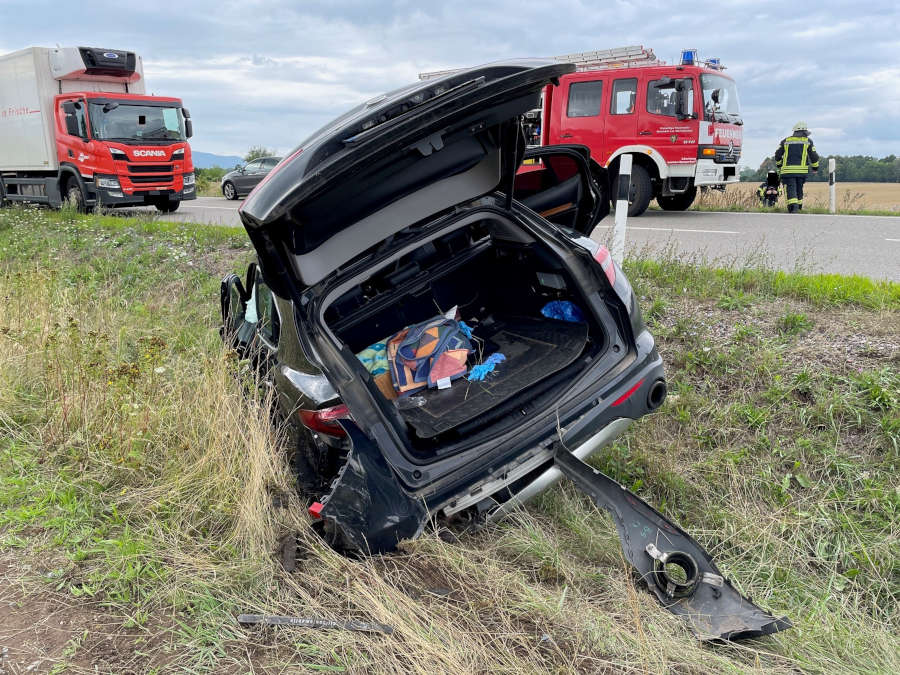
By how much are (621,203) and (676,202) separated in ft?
28.9

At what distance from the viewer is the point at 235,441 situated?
3135mm

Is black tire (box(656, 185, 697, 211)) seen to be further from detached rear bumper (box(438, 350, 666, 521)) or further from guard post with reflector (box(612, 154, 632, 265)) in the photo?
→ detached rear bumper (box(438, 350, 666, 521))

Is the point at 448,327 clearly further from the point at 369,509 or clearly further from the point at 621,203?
the point at 621,203

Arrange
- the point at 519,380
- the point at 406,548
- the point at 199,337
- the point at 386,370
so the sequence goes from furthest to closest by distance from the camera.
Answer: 1. the point at 199,337
2. the point at 386,370
3. the point at 519,380
4. the point at 406,548

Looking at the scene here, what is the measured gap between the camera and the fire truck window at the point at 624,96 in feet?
37.0

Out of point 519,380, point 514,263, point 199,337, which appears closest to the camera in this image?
point 519,380

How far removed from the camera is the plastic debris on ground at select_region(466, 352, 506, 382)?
3.35 metres

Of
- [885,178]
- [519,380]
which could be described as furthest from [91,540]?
[885,178]

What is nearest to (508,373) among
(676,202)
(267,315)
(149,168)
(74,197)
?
(267,315)

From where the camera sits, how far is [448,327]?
3.55 meters

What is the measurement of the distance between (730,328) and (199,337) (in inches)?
155

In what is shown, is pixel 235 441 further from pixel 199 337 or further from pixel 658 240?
pixel 658 240

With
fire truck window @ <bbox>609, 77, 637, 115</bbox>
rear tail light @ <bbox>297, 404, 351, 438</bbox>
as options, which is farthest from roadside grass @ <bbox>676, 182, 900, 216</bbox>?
rear tail light @ <bbox>297, 404, 351, 438</bbox>

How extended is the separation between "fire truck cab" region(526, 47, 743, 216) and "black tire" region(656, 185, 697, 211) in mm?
485
